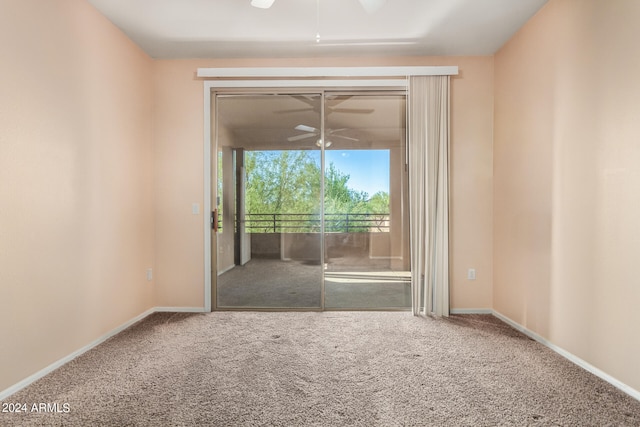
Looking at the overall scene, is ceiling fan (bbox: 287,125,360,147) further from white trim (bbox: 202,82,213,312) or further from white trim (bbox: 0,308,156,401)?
white trim (bbox: 0,308,156,401)

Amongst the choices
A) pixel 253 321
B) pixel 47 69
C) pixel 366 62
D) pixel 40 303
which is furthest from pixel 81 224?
pixel 366 62

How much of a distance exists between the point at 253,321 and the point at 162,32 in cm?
286

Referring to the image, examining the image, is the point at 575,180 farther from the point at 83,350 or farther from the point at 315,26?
the point at 83,350

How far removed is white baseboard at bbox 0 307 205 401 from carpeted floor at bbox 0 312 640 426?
5 centimetres

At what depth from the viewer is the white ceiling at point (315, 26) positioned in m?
2.60

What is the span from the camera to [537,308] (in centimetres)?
272

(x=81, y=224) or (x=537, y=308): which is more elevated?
(x=81, y=224)

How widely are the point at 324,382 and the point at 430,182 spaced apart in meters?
2.21

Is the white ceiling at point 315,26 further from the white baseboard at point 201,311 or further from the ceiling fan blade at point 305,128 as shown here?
the white baseboard at point 201,311

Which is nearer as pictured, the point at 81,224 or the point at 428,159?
the point at 81,224

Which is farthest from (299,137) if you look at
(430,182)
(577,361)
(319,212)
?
(577,361)

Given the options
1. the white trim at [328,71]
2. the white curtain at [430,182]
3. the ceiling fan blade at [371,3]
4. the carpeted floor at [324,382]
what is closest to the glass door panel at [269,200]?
the white trim at [328,71]

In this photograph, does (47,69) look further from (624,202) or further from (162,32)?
(624,202)

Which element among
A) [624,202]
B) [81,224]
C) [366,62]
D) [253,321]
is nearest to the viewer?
[624,202]
